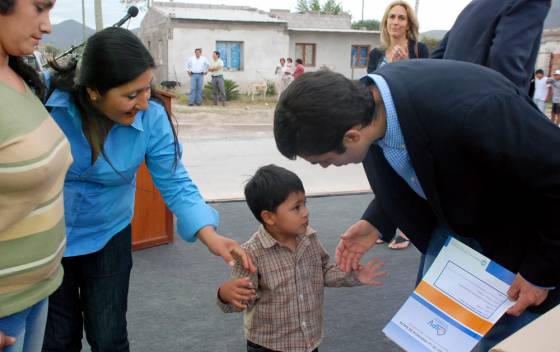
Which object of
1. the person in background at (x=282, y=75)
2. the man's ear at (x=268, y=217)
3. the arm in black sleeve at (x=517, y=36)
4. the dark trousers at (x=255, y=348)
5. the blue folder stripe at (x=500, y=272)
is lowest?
the person in background at (x=282, y=75)

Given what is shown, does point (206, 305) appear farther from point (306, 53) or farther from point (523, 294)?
point (306, 53)

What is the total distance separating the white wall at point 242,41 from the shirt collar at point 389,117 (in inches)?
748

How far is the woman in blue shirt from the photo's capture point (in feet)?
5.41

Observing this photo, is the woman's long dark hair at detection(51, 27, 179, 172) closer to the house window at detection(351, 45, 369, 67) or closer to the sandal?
the sandal

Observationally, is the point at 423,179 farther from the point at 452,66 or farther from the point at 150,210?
the point at 150,210

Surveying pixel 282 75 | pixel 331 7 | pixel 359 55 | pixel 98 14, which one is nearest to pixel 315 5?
pixel 331 7

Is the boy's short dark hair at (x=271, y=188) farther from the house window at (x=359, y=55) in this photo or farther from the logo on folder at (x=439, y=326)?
the house window at (x=359, y=55)

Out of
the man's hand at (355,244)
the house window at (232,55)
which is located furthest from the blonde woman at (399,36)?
the house window at (232,55)

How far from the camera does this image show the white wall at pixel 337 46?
75.1ft

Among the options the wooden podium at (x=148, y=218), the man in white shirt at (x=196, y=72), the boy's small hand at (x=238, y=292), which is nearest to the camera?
the boy's small hand at (x=238, y=292)

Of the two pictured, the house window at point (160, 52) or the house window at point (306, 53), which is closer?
the house window at point (160, 52)

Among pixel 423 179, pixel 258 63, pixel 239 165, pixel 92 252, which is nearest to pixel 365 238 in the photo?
pixel 423 179

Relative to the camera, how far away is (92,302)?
1893 mm

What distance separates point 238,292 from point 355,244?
531mm
